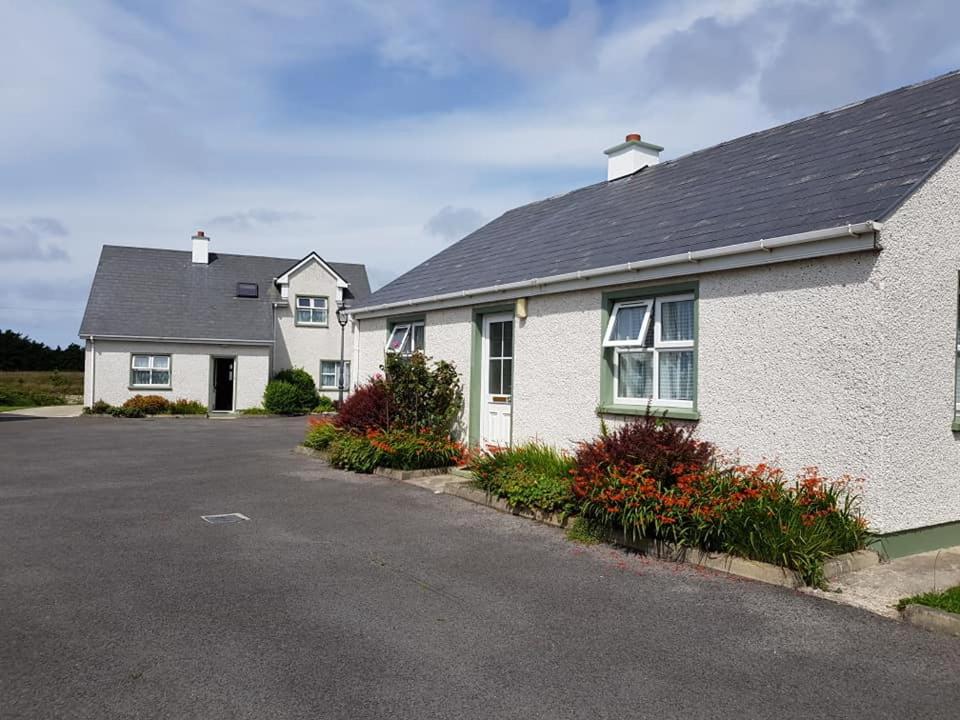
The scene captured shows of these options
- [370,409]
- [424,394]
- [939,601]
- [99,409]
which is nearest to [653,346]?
[939,601]

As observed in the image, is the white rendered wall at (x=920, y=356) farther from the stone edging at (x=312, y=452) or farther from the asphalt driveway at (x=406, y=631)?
the stone edging at (x=312, y=452)

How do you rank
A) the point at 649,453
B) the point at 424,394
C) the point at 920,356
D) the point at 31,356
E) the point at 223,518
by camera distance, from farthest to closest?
the point at 31,356
the point at 424,394
the point at 223,518
the point at 649,453
the point at 920,356

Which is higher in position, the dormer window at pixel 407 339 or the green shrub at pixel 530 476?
the dormer window at pixel 407 339

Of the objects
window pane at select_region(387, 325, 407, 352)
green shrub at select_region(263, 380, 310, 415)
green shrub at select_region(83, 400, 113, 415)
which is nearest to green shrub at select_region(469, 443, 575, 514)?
window pane at select_region(387, 325, 407, 352)

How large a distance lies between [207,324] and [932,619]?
29.5 meters

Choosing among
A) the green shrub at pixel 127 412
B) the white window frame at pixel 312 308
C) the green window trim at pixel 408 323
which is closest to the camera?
the green window trim at pixel 408 323

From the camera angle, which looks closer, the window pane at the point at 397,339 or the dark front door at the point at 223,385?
the window pane at the point at 397,339

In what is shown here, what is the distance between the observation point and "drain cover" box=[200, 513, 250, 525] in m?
8.80

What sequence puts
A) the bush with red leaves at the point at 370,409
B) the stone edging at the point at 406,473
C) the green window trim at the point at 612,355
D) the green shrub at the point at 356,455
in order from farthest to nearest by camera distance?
the bush with red leaves at the point at 370,409 → the green shrub at the point at 356,455 → the stone edging at the point at 406,473 → the green window trim at the point at 612,355

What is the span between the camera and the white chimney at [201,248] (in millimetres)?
33906

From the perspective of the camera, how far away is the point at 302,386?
30.9 m

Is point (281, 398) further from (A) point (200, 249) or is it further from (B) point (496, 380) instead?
(B) point (496, 380)

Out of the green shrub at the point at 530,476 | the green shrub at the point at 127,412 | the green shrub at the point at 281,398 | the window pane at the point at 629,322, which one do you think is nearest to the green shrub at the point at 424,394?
the green shrub at the point at 530,476

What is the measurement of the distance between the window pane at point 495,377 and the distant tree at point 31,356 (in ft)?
152
